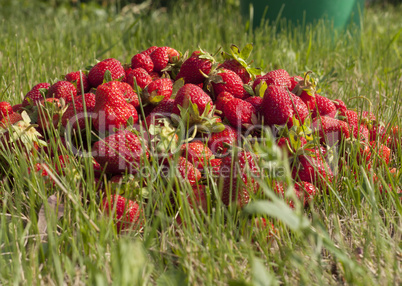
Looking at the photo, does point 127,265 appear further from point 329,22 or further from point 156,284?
point 329,22

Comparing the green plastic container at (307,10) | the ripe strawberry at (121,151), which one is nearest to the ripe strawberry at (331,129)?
the ripe strawberry at (121,151)

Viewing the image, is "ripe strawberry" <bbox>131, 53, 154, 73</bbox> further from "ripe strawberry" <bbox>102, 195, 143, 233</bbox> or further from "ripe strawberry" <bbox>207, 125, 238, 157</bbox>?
"ripe strawberry" <bbox>102, 195, 143, 233</bbox>

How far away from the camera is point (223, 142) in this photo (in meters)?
1.30

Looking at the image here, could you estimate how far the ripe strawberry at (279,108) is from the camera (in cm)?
138

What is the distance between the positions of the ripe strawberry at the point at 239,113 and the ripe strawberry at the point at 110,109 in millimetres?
282

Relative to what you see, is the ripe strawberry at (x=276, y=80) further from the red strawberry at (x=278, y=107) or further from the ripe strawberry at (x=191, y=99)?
the ripe strawberry at (x=191, y=99)

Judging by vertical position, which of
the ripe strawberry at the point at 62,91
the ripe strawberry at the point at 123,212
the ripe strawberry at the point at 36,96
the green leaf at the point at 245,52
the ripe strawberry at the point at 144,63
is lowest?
the ripe strawberry at the point at 123,212

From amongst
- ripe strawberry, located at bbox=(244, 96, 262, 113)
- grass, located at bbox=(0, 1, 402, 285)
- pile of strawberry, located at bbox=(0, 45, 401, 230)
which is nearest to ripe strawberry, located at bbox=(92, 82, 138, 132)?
pile of strawberry, located at bbox=(0, 45, 401, 230)

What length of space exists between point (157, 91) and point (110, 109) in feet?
0.60

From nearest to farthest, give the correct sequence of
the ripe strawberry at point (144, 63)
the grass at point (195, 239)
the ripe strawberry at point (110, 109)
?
the grass at point (195, 239) < the ripe strawberry at point (110, 109) < the ripe strawberry at point (144, 63)

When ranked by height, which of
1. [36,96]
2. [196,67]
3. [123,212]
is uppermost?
[196,67]

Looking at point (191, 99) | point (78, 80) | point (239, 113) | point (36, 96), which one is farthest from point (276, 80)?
point (36, 96)

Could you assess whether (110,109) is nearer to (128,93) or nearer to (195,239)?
(128,93)

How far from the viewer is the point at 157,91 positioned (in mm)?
1459
